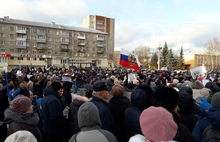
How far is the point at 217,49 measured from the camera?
204ft

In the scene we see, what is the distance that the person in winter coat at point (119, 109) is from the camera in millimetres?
4465

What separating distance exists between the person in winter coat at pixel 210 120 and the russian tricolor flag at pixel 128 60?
8.50 meters

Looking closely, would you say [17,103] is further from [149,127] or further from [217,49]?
[217,49]

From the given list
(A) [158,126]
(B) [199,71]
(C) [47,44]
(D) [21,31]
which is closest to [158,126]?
(A) [158,126]

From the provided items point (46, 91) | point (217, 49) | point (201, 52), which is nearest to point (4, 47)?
point (217, 49)

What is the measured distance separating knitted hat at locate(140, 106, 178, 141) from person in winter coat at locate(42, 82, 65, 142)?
298 cm

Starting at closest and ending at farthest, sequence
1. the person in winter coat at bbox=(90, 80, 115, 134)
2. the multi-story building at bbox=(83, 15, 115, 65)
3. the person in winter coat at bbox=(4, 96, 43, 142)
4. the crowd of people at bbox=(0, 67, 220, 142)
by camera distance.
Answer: the crowd of people at bbox=(0, 67, 220, 142), the person in winter coat at bbox=(4, 96, 43, 142), the person in winter coat at bbox=(90, 80, 115, 134), the multi-story building at bbox=(83, 15, 115, 65)

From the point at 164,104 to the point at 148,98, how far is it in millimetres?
736

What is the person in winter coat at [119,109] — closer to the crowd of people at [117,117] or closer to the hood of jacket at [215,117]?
the crowd of people at [117,117]

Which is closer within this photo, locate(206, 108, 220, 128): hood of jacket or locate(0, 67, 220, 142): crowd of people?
locate(0, 67, 220, 142): crowd of people

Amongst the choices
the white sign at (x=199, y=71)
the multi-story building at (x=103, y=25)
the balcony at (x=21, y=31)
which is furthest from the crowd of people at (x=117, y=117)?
the multi-story building at (x=103, y=25)

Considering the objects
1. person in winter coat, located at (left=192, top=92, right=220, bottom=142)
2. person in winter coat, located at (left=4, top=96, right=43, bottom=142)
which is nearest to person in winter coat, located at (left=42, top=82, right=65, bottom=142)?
person in winter coat, located at (left=4, top=96, right=43, bottom=142)

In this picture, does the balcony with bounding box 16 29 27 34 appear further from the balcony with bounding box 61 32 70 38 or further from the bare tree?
the bare tree

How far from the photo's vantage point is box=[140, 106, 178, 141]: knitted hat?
1.80 meters
